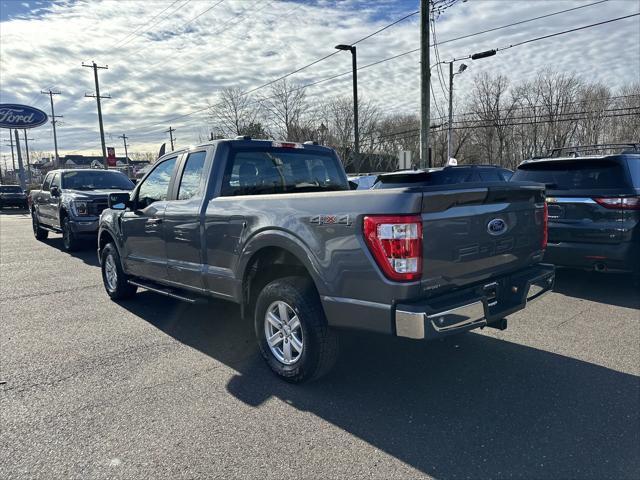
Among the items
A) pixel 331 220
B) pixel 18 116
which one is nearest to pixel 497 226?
pixel 331 220

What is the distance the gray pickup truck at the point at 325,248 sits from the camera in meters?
2.83

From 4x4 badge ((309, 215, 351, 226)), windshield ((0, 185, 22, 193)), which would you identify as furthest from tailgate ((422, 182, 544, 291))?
windshield ((0, 185, 22, 193))

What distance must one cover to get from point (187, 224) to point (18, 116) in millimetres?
41572

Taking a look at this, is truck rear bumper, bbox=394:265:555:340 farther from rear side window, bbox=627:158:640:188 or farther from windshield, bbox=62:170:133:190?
windshield, bbox=62:170:133:190

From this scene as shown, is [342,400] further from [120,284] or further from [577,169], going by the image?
[577,169]

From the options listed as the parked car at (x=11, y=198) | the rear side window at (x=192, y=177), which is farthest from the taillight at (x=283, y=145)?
the parked car at (x=11, y=198)

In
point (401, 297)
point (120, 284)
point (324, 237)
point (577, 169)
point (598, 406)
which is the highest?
point (577, 169)

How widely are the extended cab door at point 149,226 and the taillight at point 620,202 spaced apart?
5101 mm

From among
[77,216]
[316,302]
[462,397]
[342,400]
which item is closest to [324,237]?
[316,302]

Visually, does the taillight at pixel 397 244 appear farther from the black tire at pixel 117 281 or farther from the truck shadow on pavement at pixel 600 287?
the black tire at pixel 117 281

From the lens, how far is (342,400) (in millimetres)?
3383

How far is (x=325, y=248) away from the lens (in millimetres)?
3131

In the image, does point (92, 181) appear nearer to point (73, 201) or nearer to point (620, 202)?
point (73, 201)

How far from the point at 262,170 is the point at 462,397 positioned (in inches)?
107
